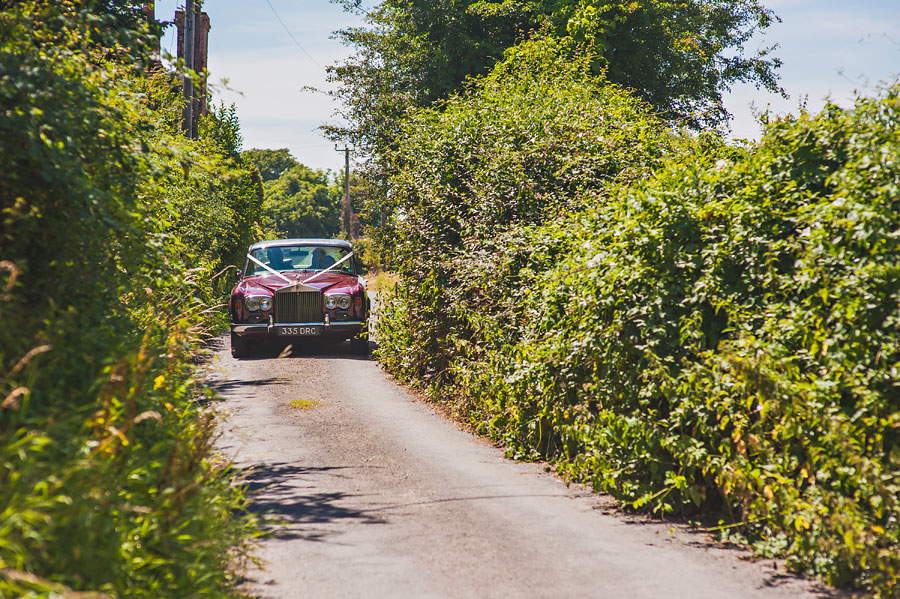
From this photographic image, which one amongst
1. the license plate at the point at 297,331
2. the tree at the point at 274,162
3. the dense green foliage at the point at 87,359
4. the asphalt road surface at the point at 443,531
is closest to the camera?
the dense green foliage at the point at 87,359

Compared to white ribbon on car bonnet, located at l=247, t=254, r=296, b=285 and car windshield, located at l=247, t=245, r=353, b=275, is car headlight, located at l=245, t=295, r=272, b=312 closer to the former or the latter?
white ribbon on car bonnet, located at l=247, t=254, r=296, b=285

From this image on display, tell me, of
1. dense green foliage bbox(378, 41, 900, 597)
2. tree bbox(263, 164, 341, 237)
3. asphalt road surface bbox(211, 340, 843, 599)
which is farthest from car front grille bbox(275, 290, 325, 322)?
tree bbox(263, 164, 341, 237)

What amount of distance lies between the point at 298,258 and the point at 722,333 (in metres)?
11.2

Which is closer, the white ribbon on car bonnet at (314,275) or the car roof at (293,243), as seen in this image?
the white ribbon on car bonnet at (314,275)

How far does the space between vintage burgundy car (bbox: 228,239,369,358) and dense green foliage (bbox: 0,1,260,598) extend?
865 centimetres

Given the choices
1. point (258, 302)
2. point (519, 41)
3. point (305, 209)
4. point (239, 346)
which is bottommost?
point (239, 346)

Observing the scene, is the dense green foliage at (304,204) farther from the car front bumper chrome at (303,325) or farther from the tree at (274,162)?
the car front bumper chrome at (303,325)

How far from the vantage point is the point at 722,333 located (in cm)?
581

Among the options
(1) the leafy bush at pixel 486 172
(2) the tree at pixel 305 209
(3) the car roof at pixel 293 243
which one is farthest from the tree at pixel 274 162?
(1) the leafy bush at pixel 486 172

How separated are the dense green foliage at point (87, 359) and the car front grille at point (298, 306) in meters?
8.75

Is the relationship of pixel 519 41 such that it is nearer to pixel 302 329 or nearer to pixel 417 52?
pixel 417 52

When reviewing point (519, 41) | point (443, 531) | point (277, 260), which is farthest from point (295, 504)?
point (519, 41)

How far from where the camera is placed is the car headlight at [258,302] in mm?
14547

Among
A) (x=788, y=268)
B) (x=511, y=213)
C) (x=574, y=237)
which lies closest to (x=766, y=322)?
(x=788, y=268)
